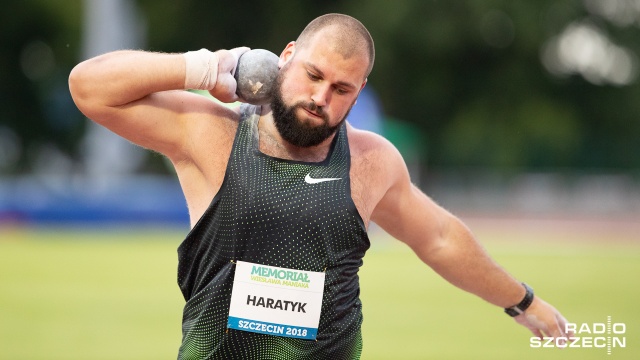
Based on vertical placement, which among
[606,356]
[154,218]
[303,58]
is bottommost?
[303,58]

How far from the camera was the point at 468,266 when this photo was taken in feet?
18.1

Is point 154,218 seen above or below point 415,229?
above

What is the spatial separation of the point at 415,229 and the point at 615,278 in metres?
12.5

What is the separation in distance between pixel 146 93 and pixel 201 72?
26cm

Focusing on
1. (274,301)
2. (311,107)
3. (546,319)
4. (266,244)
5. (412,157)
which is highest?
(412,157)

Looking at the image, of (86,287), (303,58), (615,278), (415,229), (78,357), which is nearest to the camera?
(303,58)

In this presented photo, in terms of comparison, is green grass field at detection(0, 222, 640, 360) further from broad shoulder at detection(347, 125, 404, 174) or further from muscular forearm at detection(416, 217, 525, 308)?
broad shoulder at detection(347, 125, 404, 174)

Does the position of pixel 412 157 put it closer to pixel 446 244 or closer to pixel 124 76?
pixel 446 244

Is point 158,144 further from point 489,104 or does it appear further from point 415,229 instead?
point 489,104

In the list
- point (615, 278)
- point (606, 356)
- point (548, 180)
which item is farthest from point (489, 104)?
point (606, 356)

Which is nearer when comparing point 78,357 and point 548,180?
point 78,357

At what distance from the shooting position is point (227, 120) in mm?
4793

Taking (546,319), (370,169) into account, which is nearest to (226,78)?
(370,169)

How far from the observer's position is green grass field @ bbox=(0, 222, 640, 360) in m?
10.6
